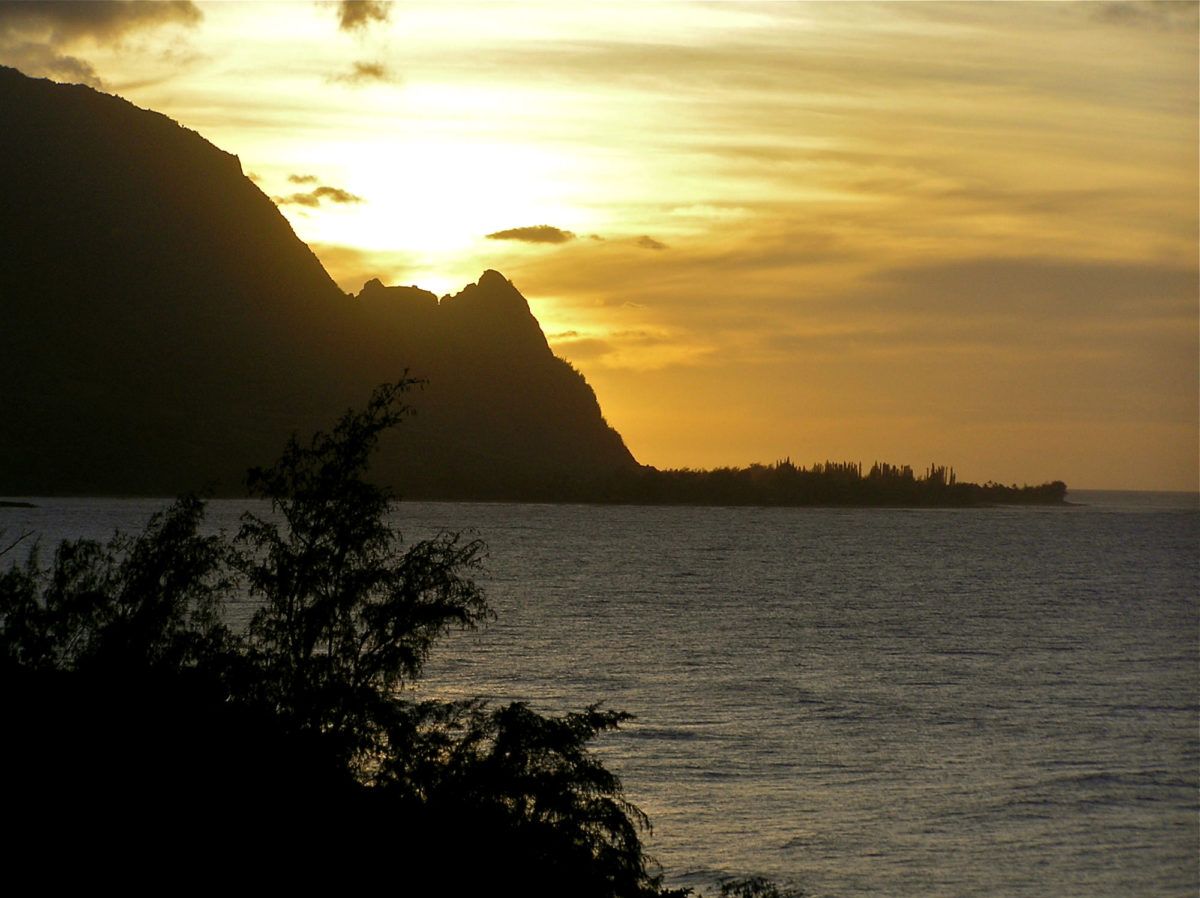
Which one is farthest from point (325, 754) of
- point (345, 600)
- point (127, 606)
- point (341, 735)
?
point (127, 606)

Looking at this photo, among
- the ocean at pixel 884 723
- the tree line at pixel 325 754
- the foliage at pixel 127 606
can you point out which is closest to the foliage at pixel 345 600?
the tree line at pixel 325 754

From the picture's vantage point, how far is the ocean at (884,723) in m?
37.5

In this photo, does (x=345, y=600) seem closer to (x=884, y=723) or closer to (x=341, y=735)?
(x=341, y=735)

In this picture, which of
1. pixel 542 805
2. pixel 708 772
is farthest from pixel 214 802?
pixel 708 772

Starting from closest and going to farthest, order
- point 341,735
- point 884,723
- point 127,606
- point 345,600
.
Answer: point 341,735 → point 345,600 → point 127,606 → point 884,723

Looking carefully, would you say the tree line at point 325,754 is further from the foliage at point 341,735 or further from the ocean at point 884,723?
the ocean at point 884,723

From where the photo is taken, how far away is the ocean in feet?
123

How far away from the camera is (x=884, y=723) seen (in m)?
56.6

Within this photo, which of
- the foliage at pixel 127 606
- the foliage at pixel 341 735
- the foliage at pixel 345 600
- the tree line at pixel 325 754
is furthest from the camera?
the foliage at pixel 127 606

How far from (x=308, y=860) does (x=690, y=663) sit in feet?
172

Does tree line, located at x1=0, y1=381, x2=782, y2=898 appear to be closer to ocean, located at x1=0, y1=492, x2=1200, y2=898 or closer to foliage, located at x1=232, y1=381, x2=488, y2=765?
foliage, located at x1=232, y1=381, x2=488, y2=765

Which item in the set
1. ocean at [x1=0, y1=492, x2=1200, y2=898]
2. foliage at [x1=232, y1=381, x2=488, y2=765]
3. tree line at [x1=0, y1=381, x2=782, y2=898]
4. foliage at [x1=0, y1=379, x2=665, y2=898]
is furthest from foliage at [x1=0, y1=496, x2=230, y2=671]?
ocean at [x1=0, y1=492, x2=1200, y2=898]

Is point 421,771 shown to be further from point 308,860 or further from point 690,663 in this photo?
point 690,663

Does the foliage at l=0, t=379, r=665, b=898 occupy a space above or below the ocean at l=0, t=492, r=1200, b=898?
above
